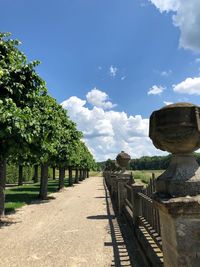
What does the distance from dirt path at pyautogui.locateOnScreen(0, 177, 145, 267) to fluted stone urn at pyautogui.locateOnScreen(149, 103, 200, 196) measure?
11.3 feet

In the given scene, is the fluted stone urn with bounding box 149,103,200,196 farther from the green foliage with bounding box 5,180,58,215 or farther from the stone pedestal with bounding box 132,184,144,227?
the green foliage with bounding box 5,180,58,215

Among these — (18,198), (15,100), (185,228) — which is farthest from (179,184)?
(18,198)

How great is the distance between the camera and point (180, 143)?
3.54m

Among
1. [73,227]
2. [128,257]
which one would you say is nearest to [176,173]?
[128,257]

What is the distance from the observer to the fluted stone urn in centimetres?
340

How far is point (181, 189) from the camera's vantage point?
338 cm

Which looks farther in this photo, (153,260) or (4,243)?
(4,243)

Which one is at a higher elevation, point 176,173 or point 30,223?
point 176,173

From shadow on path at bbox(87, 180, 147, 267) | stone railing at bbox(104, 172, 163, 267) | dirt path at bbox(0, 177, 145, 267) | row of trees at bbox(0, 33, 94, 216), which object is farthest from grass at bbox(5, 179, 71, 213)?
stone railing at bbox(104, 172, 163, 267)

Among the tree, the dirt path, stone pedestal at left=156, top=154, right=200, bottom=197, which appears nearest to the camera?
stone pedestal at left=156, top=154, right=200, bottom=197

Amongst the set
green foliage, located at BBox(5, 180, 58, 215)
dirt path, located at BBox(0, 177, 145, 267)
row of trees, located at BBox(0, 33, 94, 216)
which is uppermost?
row of trees, located at BBox(0, 33, 94, 216)

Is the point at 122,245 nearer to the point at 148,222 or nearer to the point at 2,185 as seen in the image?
the point at 148,222

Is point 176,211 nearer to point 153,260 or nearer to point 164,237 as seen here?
point 164,237

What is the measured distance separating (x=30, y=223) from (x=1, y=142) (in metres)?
3.26
